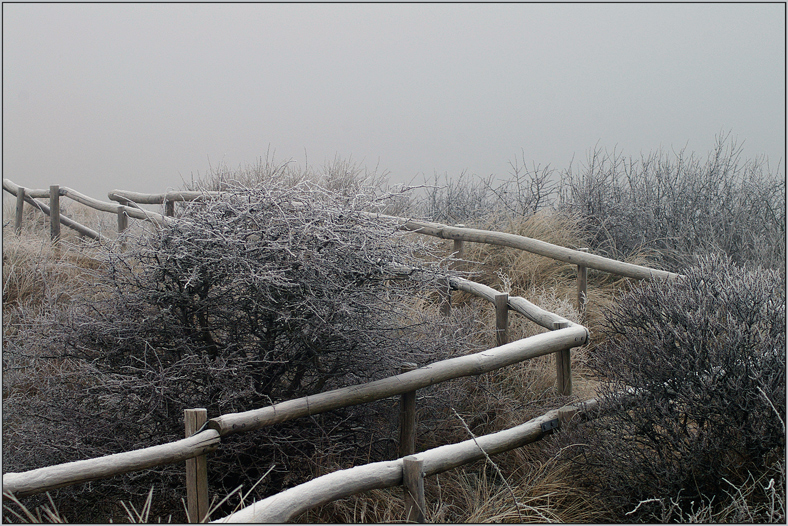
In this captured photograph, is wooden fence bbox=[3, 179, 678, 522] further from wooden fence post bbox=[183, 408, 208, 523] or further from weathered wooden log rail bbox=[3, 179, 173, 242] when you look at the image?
weathered wooden log rail bbox=[3, 179, 173, 242]

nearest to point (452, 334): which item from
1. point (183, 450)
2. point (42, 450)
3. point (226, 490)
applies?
point (226, 490)

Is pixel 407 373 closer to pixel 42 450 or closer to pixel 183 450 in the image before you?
pixel 183 450

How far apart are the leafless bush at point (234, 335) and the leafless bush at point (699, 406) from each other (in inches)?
49.2

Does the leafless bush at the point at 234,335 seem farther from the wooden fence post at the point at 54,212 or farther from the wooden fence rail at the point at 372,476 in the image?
the wooden fence post at the point at 54,212

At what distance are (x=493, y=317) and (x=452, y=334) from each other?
1598mm

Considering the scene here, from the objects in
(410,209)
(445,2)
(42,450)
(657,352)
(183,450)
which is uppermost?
(445,2)

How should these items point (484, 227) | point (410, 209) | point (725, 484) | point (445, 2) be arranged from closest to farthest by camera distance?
point (725, 484), point (445, 2), point (484, 227), point (410, 209)

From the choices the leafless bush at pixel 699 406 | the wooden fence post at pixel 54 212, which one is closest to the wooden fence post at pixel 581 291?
the leafless bush at pixel 699 406

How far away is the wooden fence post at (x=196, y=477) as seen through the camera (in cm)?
294

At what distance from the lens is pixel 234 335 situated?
369cm

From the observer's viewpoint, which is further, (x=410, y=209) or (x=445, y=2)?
(x=410, y=209)

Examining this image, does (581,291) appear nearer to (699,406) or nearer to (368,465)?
(699,406)

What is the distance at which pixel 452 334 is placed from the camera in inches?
179

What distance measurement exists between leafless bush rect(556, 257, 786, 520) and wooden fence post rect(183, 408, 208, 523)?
77.6 inches
